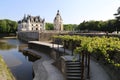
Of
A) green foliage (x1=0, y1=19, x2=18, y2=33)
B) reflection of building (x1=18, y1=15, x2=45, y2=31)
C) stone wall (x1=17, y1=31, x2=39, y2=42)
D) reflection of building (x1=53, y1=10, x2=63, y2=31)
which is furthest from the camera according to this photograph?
reflection of building (x1=18, y1=15, x2=45, y2=31)

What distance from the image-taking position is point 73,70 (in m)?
17.4

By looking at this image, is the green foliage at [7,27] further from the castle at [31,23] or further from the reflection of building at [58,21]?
the reflection of building at [58,21]

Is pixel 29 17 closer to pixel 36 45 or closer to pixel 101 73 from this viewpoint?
pixel 36 45

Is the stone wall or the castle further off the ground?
the castle

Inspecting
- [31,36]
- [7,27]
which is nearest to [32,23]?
[7,27]

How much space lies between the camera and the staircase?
16.8 meters

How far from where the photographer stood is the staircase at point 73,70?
16.8 m

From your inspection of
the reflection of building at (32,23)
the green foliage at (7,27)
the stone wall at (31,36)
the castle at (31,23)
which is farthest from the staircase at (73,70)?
the reflection of building at (32,23)

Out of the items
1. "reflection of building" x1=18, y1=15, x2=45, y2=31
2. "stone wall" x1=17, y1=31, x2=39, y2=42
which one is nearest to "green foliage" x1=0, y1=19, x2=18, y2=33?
"reflection of building" x1=18, y1=15, x2=45, y2=31

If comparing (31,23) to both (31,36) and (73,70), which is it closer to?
(31,36)

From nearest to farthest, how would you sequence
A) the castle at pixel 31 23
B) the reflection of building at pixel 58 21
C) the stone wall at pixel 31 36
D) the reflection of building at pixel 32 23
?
the stone wall at pixel 31 36 → the reflection of building at pixel 58 21 → the castle at pixel 31 23 → the reflection of building at pixel 32 23

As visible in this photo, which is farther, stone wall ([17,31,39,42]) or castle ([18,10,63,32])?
castle ([18,10,63,32])

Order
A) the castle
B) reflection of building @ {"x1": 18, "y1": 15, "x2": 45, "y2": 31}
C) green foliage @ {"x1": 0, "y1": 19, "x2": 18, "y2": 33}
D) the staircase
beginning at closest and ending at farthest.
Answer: the staircase → green foliage @ {"x1": 0, "y1": 19, "x2": 18, "y2": 33} → the castle → reflection of building @ {"x1": 18, "y1": 15, "x2": 45, "y2": 31}

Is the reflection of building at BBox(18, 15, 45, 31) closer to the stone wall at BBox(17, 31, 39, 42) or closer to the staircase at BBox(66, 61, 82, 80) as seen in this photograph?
the stone wall at BBox(17, 31, 39, 42)
